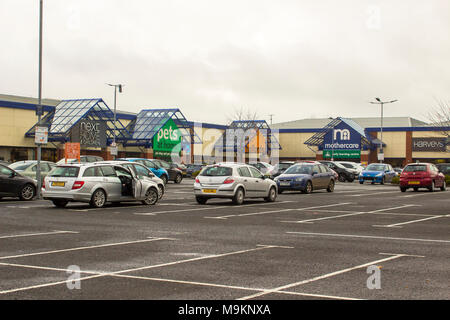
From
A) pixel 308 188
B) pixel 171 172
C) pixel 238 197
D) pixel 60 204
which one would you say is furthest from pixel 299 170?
pixel 60 204

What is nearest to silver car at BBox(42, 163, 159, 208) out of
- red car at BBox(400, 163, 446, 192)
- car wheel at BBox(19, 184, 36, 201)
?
car wheel at BBox(19, 184, 36, 201)

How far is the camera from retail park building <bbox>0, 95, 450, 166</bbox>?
178 ft

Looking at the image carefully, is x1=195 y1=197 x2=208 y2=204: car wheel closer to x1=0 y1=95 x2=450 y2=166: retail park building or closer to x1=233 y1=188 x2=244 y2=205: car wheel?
x1=233 y1=188 x2=244 y2=205: car wheel

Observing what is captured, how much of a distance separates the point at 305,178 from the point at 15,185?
1358 centimetres

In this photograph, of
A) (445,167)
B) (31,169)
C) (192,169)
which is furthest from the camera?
(192,169)

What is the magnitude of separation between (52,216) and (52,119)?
1595 inches

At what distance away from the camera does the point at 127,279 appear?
815 cm

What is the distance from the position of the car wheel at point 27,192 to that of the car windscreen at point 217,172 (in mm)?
6808

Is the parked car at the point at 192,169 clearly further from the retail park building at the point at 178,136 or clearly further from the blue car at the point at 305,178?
the blue car at the point at 305,178

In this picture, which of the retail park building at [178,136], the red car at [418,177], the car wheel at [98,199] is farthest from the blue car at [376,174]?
the car wheel at [98,199]

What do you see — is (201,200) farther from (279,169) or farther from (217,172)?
(279,169)

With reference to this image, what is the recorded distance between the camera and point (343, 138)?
258 ft

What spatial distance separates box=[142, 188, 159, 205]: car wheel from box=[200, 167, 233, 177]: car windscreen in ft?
6.10

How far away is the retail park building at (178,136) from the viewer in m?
54.2
